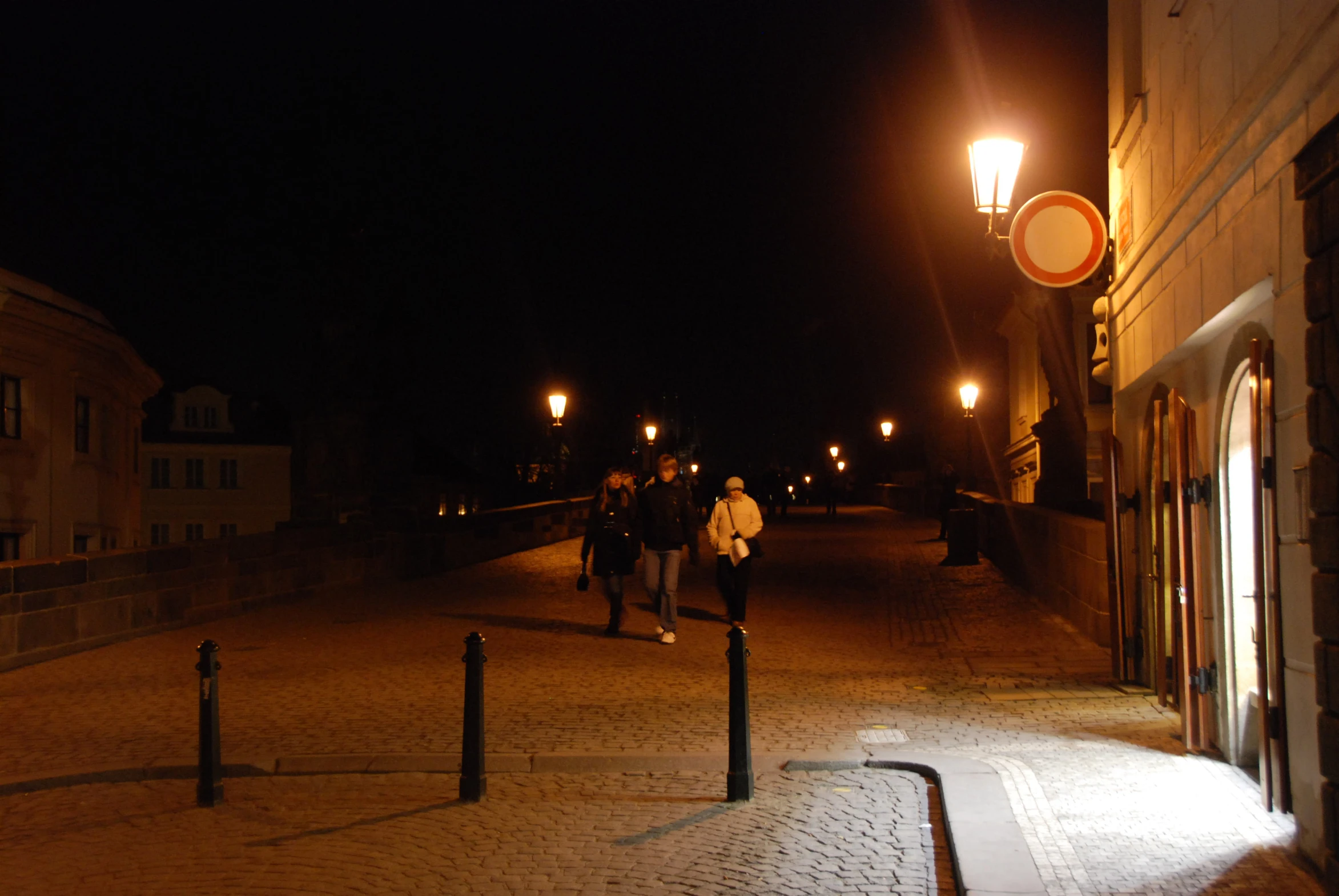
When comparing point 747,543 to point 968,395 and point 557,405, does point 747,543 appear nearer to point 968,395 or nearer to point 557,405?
point 557,405

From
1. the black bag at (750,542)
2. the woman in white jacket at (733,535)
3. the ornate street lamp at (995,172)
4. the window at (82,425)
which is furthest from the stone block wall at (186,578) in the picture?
the window at (82,425)

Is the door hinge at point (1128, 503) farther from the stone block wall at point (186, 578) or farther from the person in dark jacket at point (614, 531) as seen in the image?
the stone block wall at point (186, 578)

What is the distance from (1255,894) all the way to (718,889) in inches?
79.1

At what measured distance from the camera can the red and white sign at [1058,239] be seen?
9.58 m

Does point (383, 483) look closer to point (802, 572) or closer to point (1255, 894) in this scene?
point (802, 572)

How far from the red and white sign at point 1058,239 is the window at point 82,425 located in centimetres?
2767

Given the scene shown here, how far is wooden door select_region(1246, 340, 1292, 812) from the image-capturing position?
542 cm

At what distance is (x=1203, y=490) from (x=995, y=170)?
11.5 ft

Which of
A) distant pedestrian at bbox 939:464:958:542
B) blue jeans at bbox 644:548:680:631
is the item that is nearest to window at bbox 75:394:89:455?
distant pedestrian at bbox 939:464:958:542

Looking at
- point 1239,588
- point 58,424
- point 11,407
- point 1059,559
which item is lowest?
point 1059,559

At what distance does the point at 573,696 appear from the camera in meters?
9.73

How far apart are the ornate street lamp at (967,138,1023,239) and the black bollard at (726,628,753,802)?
468 centimetres

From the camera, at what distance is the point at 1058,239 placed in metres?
9.67

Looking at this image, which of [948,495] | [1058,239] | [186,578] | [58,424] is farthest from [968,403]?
[58,424]
